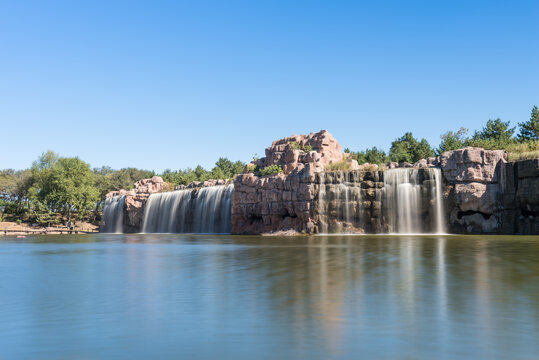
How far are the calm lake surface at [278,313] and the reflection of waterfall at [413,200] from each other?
26529mm

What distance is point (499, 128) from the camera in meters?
67.0

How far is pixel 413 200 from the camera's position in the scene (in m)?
41.3

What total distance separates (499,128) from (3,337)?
72.0 m

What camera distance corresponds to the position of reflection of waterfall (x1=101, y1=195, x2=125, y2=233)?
2921 inches

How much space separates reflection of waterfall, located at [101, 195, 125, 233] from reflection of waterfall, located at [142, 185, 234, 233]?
8146mm

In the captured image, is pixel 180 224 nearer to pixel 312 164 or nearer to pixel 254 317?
pixel 312 164

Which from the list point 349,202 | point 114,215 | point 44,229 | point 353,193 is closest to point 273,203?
point 349,202

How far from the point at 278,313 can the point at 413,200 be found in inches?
1407

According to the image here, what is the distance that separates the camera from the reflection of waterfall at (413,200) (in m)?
40.6

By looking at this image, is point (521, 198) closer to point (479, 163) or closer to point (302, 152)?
point (479, 163)

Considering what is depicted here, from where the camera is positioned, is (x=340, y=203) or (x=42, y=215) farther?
(x=42, y=215)

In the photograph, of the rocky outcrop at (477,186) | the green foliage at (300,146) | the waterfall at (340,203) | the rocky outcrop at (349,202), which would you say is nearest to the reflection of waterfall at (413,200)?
the rocky outcrop at (349,202)

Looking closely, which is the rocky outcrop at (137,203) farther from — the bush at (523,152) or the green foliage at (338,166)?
the bush at (523,152)

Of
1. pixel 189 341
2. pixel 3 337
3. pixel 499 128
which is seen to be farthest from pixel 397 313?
pixel 499 128
